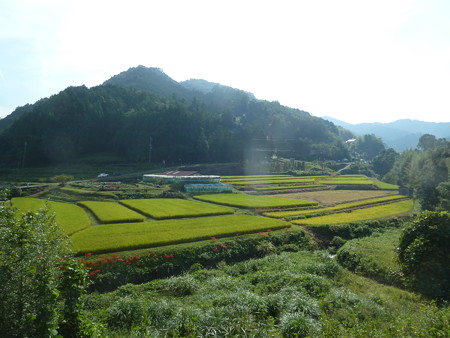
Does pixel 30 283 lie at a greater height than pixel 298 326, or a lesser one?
greater

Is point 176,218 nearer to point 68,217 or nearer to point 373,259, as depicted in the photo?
point 68,217

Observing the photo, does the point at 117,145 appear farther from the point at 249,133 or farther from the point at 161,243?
the point at 161,243

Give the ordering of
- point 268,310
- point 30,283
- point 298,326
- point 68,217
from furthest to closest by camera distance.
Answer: point 68,217, point 268,310, point 298,326, point 30,283

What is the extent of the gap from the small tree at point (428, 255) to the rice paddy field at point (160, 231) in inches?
481

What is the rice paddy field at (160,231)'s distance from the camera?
20219 millimetres

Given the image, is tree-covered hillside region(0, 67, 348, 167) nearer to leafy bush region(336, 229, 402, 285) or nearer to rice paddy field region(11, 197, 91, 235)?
rice paddy field region(11, 197, 91, 235)

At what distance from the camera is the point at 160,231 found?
24469 millimetres

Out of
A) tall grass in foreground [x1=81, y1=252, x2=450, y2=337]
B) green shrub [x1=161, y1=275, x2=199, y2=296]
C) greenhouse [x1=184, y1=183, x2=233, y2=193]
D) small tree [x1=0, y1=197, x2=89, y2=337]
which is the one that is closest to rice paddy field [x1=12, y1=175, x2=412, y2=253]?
greenhouse [x1=184, y1=183, x2=233, y2=193]

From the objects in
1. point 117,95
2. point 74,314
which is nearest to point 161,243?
point 74,314

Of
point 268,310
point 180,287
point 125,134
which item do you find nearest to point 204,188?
point 180,287

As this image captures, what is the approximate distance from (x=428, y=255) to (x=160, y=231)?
19996mm

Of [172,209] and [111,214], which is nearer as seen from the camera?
[111,214]

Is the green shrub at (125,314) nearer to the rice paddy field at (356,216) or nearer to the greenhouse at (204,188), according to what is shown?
the rice paddy field at (356,216)

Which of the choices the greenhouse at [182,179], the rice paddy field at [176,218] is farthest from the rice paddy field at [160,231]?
the greenhouse at [182,179]
